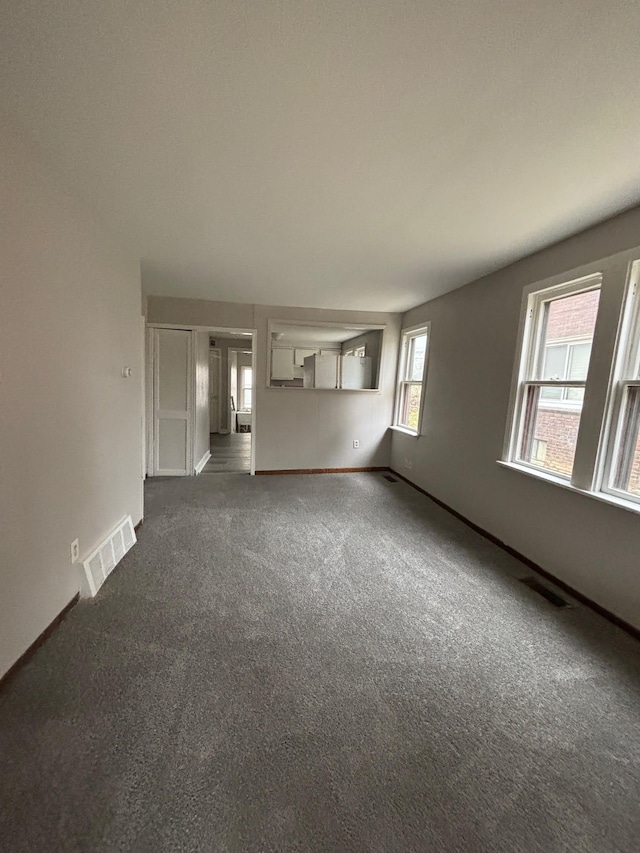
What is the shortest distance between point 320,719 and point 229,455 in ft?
16.4

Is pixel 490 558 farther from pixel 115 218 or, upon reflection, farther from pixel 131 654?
pixel 115 218

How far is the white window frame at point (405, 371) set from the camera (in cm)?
431

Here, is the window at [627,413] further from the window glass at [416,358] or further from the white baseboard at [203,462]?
the white baseboard at [203,462]

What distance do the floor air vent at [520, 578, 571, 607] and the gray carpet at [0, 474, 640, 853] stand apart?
0.09 m

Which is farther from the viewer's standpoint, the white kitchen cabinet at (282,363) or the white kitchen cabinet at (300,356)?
the white kitchen cabinet at (300,356)

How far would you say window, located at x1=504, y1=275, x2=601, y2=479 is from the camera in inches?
92.7

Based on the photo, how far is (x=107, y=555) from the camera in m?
2.29

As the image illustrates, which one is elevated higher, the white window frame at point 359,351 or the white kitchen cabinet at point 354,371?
the white window frame at point 359,351

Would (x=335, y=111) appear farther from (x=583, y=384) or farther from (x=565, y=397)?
(x=565, y=397)

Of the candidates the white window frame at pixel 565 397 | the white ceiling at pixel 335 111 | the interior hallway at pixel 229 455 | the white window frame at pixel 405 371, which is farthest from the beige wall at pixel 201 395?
the white window frame at pixel 565 397

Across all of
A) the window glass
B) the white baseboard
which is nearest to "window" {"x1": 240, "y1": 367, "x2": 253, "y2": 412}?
the white baseboard

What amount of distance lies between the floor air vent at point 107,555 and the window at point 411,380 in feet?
11.3

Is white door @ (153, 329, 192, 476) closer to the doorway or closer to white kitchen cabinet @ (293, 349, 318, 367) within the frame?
the doorway

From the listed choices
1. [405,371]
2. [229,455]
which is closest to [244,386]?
[229,455]
